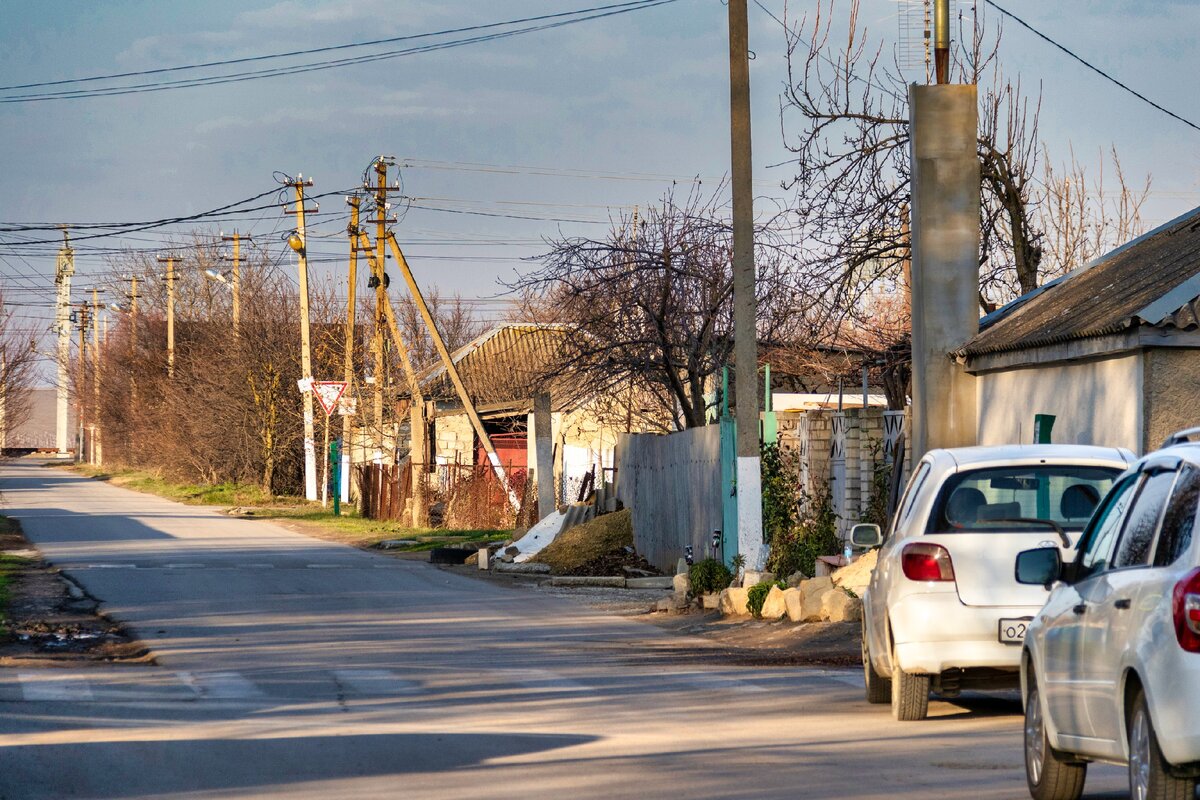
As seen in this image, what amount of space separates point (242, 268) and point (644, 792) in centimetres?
6159

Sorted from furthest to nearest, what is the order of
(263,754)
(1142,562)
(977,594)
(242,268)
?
(242,268) → (977,594) → (263,754) → (1142,562)

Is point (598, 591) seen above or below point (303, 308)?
below

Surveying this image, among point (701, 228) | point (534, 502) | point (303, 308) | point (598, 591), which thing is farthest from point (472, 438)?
point (598, 591)

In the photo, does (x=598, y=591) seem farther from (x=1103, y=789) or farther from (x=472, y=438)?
(x=472, y=438)

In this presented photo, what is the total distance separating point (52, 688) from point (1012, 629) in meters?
6.82

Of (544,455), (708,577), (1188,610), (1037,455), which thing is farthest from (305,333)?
(1188,610)

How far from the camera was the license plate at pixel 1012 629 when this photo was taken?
9570 mm

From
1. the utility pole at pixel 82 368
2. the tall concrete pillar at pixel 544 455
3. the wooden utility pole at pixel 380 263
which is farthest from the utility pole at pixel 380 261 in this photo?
the utility pole at pixel 82 368

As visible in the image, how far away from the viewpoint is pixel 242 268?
6700 centimetres

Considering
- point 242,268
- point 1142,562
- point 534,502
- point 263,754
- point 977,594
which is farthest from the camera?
point 242,268

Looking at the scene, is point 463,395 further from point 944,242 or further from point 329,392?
point 944,242

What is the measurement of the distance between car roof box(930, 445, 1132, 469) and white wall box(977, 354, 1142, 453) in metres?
3.43

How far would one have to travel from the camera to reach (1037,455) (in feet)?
32.9

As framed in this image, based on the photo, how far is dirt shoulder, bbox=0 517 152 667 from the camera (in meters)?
14.2
